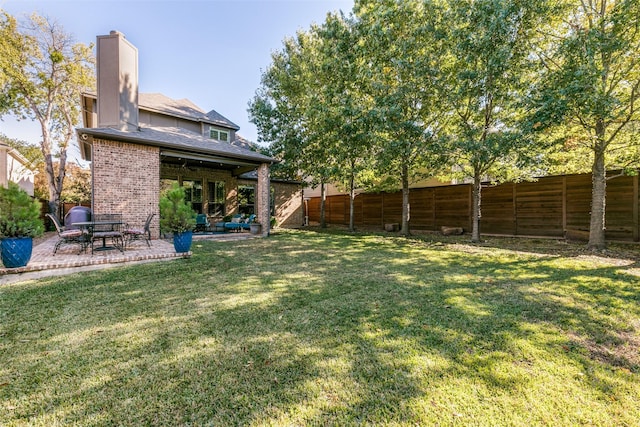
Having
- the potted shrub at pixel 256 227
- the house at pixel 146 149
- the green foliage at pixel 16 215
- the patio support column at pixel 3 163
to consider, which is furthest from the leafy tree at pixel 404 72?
the patio support column at pixel 3 163

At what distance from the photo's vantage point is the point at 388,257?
729 centimetres

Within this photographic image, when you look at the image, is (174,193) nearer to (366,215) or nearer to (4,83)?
(366,215)

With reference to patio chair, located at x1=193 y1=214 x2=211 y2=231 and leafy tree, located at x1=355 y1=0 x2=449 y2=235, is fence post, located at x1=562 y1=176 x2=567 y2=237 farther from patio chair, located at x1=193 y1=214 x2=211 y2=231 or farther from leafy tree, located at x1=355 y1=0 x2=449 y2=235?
patio chair, located at x1=193 y1=214 x2=211 y2=231

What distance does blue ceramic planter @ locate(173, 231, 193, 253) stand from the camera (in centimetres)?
696

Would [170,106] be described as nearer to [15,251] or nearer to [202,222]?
[202,222]

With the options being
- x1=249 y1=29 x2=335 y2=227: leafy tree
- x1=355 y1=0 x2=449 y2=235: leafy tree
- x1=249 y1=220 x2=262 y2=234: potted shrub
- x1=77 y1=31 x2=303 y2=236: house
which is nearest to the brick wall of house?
x1=77 y1=31 x2=303 y2=236: house

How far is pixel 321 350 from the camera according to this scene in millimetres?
2625

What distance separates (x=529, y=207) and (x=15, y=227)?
49.2 ft

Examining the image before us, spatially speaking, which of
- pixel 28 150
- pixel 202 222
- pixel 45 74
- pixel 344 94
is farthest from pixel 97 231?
pixel 28 150

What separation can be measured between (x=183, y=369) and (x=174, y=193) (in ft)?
19.3

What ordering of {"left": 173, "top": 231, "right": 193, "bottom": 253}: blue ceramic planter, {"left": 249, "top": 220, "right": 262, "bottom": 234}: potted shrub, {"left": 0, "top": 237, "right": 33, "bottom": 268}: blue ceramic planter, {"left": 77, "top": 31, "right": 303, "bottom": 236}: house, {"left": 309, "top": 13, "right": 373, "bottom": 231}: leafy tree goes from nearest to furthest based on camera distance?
1. {"left": 0, "top": 237, "right": 33, "bottom": 268}: blue ceramic planter
2. {"left": 173, "top": 231, "right": 193, "bottom": 253}: blue ceramic planter
3. {"left": 77, "top": 31, "right": 303, "bottom": 236}: house
4. {"left": 309, "top": 13, "right": 373, "bottom": 231}: leafy tree
5. {"left": 249, "top": 220, "right": 262, "bottom": 234}: potted shrub

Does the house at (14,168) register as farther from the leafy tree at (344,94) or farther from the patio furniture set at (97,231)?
the leafy tree at (344,94)

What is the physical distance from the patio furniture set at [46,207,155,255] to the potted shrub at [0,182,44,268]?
105cm

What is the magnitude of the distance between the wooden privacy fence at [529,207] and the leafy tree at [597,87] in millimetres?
1267
